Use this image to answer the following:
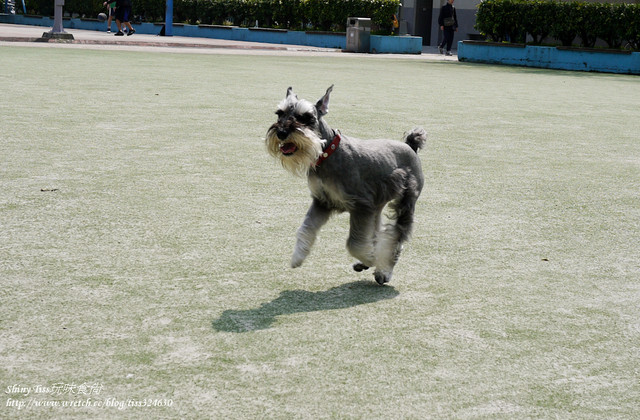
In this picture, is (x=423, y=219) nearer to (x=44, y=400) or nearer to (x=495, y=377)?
(x=495, y=377)

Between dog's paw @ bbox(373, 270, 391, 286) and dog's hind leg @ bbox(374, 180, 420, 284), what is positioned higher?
dog's hind leg @ bbox(374, 180, 420, 284)

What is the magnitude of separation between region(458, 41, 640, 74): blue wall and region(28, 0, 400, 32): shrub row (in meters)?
6.59

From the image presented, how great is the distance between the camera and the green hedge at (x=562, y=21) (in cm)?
2583

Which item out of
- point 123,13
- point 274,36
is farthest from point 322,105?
point 274,36

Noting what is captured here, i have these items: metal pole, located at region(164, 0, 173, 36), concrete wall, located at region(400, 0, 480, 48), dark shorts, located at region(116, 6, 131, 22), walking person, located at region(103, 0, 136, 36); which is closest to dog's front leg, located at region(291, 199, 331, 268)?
walking person, located at region(103, 0, 136, 36)

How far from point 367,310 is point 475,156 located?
15.7ft

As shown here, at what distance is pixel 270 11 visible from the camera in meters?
38.8

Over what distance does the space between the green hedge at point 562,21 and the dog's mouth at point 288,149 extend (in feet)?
79.8

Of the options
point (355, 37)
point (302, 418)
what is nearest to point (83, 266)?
point (302, 418)

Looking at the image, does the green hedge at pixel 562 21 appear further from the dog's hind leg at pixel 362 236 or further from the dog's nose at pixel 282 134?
the dog's nose at pixel 282 134

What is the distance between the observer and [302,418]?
2.88 metres

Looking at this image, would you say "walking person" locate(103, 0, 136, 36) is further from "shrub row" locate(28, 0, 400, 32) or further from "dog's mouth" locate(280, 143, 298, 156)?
"dog's mouth" locate(280, 143, 298, 156)

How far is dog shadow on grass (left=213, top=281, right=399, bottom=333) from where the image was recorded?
382 centimetres

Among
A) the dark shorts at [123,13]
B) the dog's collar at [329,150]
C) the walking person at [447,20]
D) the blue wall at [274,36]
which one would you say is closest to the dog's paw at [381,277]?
the dog's collar at [329,150]
